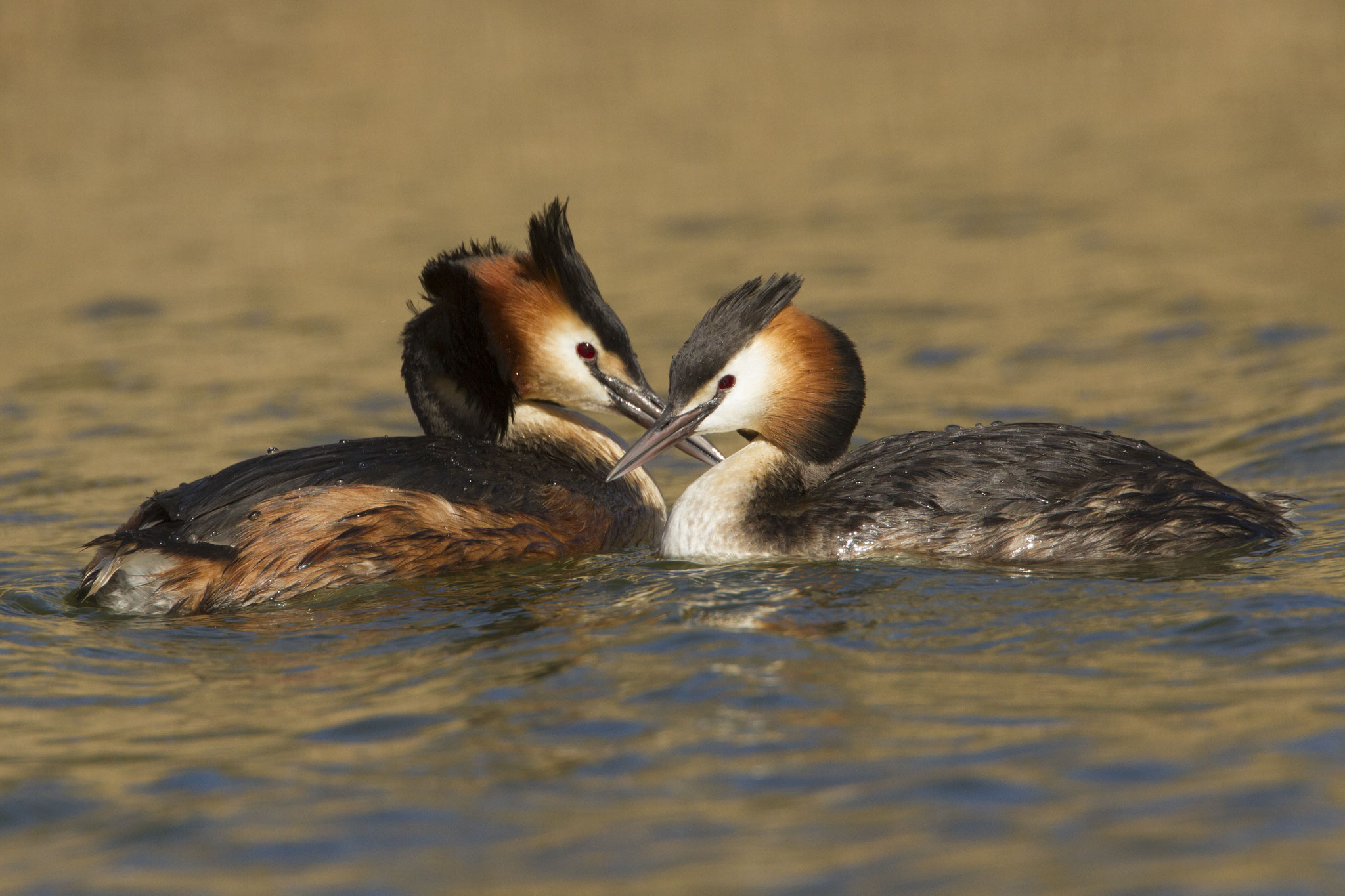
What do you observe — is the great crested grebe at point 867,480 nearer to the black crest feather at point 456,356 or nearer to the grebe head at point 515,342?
the grebe head at point 515,342

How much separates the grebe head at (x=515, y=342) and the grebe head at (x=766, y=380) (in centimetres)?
61

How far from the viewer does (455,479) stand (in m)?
7.36

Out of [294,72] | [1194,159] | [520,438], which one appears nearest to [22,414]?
[520,438]

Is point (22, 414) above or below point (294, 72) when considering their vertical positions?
below

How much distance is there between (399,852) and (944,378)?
24.0ft

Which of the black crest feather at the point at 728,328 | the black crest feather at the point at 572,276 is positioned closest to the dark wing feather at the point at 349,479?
the black crest feather at the point at 572,276

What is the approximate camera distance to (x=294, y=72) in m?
18.8

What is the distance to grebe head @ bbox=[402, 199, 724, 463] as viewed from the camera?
788 centimetres

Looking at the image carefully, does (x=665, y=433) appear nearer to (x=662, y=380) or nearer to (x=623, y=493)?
(x=623, y=493)

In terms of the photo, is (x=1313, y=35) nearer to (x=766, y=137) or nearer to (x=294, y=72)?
(x=766, y=137)

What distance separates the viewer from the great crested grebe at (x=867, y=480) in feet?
23.2

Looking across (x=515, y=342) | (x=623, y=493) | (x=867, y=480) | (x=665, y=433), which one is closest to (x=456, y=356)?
(x=515, y=342)

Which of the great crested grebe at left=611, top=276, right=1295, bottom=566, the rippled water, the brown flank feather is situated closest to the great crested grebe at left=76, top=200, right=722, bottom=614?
the brown flank feather

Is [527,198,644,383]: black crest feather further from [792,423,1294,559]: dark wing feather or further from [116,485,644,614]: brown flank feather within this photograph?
[792,423,1294,559]: dark wing feather
